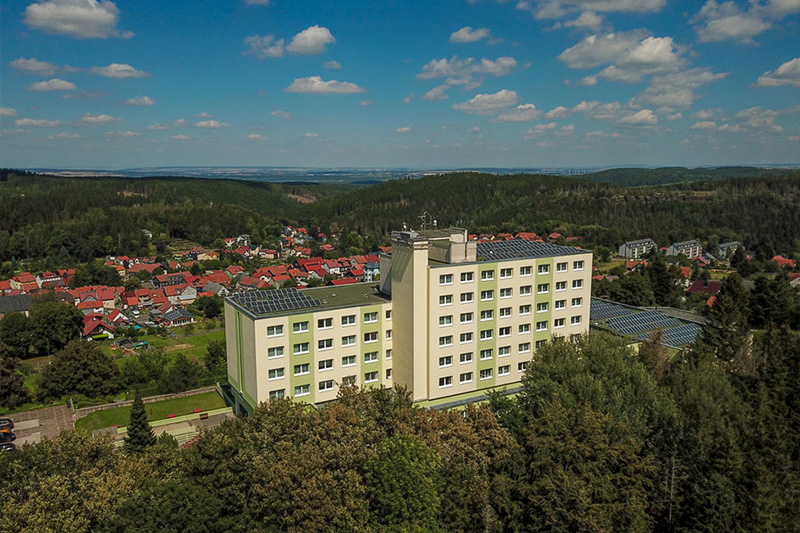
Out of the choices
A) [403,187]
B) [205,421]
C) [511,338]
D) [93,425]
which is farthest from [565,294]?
[403,187]

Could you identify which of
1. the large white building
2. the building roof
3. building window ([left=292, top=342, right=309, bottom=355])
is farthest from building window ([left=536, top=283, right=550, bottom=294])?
building window ([left=292, top=342, right=309, bottom=355])

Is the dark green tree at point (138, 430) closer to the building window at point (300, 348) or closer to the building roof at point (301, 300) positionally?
the building roof at point (301, 300)

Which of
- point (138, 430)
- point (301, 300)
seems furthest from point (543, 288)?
point (138, 430)

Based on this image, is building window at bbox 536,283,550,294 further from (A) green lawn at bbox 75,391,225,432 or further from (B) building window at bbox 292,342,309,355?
(A) green lawn at bbox 75,391,225,432

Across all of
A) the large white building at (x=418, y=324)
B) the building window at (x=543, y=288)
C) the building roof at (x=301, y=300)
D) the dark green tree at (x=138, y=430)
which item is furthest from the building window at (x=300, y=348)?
the building window at (x=543, y=288)

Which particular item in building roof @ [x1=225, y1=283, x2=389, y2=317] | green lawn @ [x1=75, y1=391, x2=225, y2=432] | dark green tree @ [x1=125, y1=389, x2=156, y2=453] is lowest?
green lawn @ [x1=75, y1=391, x2=225, y2=432]
